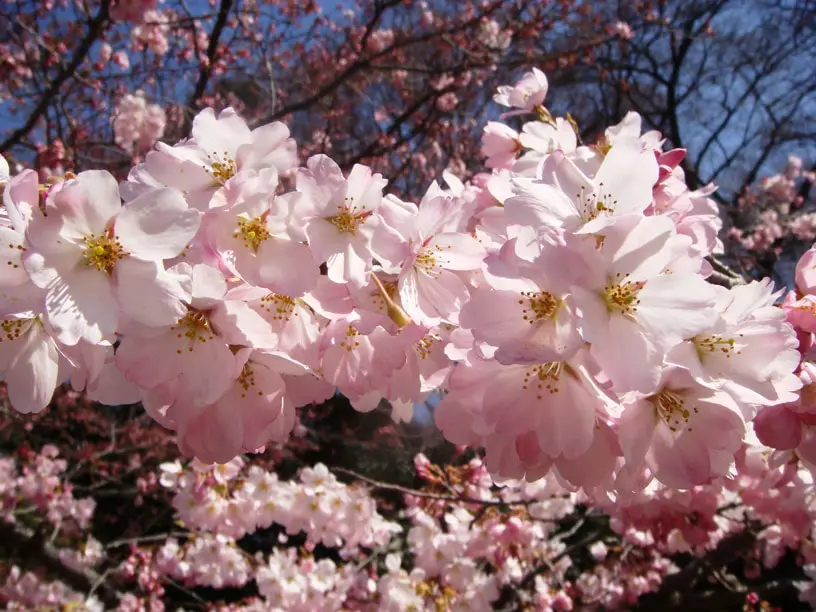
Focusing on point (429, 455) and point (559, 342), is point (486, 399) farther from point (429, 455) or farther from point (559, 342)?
point (429, 455)

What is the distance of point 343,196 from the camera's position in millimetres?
974

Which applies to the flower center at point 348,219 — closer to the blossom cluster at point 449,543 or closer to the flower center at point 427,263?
the flower center at point 427,263

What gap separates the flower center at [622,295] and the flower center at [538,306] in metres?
0.07

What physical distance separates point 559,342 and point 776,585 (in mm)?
3435

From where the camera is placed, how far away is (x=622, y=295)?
0.80 meters

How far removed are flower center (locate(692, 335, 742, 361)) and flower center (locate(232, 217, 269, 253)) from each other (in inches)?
25.9

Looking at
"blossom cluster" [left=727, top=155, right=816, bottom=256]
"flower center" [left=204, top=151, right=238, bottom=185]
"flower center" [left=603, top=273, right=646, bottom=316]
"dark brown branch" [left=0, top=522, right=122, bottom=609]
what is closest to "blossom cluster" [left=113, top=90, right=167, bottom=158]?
"dark brown branch" [left=0, top=522, right=122, bottom=609]

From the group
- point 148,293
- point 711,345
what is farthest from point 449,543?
point 148,293

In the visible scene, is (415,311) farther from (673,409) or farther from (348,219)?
(673,409)

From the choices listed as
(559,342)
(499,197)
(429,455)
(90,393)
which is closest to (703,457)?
(559,342)

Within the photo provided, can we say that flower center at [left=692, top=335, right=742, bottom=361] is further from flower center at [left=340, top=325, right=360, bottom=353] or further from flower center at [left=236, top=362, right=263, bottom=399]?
flower center at [left=236, top=362, right=263, bottom=399]

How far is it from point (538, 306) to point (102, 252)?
61 centimetres

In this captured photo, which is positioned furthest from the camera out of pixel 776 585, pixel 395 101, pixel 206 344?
pixel 395 101

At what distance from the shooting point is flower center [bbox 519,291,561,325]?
812 millimetres
